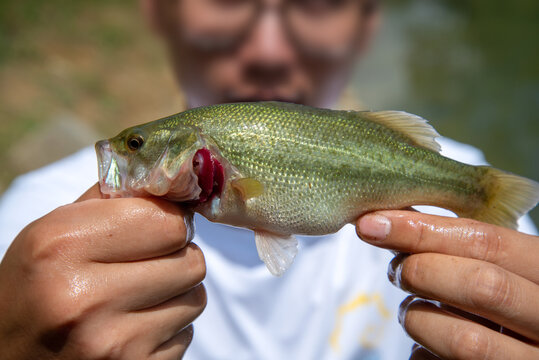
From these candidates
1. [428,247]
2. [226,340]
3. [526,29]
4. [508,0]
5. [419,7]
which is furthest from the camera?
[419,7]

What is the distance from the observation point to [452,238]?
4.22 feet

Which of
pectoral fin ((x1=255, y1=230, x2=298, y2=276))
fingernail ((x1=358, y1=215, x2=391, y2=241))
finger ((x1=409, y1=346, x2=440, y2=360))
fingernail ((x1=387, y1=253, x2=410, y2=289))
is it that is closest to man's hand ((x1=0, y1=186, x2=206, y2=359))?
pectoral fin ((x1=255, y1=230, x2=298, y2=276))

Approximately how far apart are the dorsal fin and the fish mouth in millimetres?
813

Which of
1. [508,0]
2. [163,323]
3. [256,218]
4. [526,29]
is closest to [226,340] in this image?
[163,323]

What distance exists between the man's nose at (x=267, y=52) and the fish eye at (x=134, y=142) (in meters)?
1.23

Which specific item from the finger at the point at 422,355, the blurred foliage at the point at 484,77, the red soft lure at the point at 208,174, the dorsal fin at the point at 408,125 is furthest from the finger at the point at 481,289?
the blurred foliage at the point at 484,77

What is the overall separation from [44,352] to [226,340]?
4.02ft

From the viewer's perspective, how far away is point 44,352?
118 cm

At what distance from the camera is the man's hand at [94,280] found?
113 cm

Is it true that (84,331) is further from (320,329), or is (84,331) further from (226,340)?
(320,329)

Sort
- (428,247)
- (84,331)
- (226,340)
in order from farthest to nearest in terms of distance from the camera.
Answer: (226,340), (428,247), (84,331)

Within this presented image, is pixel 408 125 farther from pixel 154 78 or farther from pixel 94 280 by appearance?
pixel 154 78

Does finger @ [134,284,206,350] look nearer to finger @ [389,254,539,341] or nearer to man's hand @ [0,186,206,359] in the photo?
man's hand @ [0,186,206,359]

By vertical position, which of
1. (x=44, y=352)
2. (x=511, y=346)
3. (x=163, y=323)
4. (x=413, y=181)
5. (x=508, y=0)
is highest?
(x=508, y=0)
